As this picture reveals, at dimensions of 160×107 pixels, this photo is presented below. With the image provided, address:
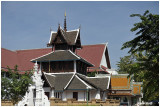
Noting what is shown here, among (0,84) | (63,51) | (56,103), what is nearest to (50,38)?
(63,51)

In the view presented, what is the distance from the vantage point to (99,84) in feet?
102

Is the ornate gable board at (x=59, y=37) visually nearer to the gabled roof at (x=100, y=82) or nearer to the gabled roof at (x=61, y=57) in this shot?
the gabled roof at (x=61, y=57)

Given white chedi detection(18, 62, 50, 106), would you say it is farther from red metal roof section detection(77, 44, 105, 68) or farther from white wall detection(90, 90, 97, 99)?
red metal roof section detection(77, 44, 105, 68)

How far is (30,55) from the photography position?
159 feet

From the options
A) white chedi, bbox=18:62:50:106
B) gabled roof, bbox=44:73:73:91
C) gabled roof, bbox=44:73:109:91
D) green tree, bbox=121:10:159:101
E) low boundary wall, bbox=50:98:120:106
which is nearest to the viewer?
green tree, bbox=121:10:159:101

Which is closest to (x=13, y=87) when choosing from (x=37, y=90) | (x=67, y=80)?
(x=37, y=90)

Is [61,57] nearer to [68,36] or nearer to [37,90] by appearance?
[68,36]

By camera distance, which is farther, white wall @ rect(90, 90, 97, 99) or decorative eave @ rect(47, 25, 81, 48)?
decorative eave @ rect(47, 25, 81, 48)

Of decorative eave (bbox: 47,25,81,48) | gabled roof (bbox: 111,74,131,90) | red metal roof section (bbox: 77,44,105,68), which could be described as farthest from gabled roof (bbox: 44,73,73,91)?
red metal roof section (bbox: 77,44,105,68)

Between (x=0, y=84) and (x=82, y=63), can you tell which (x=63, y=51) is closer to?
(x=82, y=63)

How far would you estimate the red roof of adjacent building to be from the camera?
44.8 metres

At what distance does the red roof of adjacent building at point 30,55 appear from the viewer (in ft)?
147

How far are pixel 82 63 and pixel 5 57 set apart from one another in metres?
15.6

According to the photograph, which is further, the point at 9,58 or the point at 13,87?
the point at 9,58
